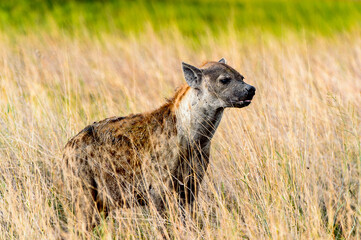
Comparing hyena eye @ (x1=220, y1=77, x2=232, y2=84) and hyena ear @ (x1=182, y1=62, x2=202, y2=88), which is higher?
hyena ear @ (x1=182, y1=62, x2=202, y2=88)

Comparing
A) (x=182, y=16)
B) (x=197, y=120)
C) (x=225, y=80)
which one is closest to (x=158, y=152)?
(x=197, y=120)

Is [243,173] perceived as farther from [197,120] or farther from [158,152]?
[158,152]

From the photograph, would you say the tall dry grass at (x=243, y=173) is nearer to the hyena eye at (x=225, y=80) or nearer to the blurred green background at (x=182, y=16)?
the hyena eye at (x=225, y=80)

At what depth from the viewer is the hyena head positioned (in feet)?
14.3

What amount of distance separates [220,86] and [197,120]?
339 millimetres

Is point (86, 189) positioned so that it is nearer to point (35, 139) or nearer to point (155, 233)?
point (155, 233)

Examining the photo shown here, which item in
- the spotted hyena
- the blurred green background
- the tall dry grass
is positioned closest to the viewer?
the tall dry grass

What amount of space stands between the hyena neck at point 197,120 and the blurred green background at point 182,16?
7895 millimetres

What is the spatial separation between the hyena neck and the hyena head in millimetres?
48

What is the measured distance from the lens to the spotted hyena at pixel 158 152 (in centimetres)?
435

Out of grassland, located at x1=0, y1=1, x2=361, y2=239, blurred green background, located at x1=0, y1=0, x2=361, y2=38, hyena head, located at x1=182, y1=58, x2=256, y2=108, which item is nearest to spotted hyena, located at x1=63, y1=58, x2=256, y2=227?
hyena head, located at x1=182, y1=58, x2=256, y2=108

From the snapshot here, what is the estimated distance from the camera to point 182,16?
1645 centimetres

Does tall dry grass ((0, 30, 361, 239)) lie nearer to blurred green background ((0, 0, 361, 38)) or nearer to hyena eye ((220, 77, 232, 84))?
hyena eye ((220, 77, 232, 84))

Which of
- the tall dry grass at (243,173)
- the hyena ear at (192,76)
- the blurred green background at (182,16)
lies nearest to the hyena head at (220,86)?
the hyena ear at (192,76)
